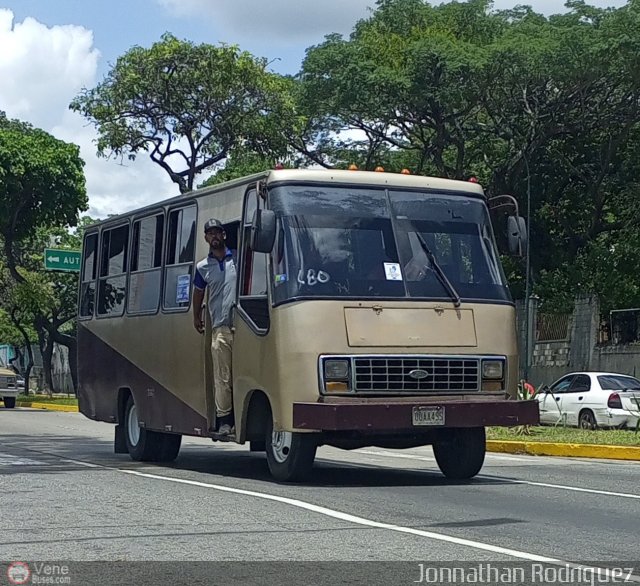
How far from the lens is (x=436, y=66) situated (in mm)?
35469

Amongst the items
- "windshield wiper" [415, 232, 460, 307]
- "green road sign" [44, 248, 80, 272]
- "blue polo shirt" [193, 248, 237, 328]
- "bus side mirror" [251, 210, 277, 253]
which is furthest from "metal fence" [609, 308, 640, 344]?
"bus side mirror" [251, 210, 277, 253]

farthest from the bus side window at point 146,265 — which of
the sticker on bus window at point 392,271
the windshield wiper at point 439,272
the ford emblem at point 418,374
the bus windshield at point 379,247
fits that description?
the ford emblem at point 418,374

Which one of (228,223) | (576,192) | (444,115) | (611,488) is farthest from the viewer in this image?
(576,192)

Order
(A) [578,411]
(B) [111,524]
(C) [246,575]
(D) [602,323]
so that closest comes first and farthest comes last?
(C) [246,575]
(B) [111,524]
(A) [578,411]
(D) [602,323]

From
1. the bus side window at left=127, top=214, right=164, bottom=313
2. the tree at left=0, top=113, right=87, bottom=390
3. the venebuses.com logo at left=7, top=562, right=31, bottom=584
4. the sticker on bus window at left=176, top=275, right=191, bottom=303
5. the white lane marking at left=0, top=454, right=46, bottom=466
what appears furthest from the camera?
the tree at left=0, top=113, right=87, bottom=390

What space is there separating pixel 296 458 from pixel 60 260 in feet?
80.1

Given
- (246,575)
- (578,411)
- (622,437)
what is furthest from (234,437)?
(578,411)

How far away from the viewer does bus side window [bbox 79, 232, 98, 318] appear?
17.2 m

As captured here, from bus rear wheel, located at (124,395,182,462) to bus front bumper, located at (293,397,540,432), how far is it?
4.26 meters

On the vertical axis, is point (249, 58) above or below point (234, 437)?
above

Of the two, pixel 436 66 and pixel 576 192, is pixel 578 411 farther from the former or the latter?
pixel 576 192

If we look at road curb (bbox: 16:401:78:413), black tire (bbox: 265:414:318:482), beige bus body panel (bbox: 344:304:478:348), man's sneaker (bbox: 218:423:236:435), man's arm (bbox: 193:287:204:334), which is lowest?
black tire (bbox: 265:414:318:482)

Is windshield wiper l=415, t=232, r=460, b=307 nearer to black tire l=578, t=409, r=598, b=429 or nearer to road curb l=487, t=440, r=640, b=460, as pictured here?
road curb l=487, t=440, r=640, b=460

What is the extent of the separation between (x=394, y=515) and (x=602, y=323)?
86.7ft
